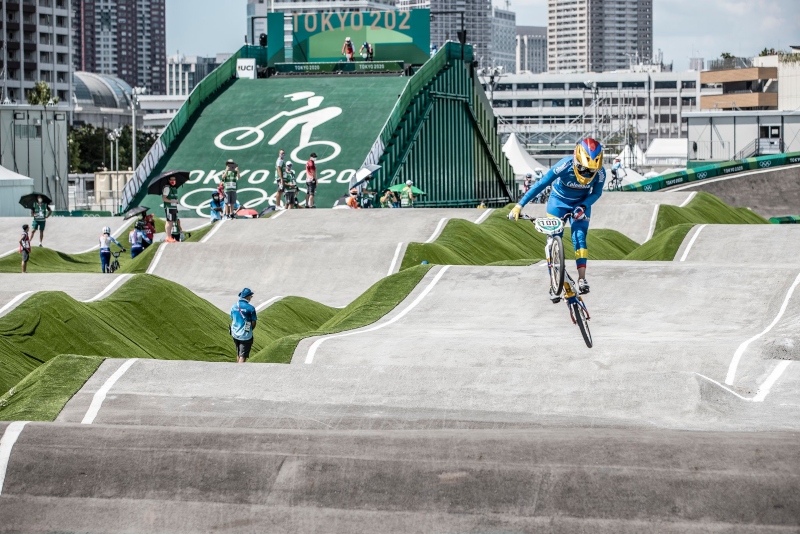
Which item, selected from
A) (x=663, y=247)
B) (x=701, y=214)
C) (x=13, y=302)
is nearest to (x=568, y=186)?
(x=13, y=302)

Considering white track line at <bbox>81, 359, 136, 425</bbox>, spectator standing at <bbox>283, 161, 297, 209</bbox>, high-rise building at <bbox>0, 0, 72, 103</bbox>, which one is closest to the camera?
white track line at <bbox>81, 359, 136, 425</bbox>

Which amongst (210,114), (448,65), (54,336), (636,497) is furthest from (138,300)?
(448,65)

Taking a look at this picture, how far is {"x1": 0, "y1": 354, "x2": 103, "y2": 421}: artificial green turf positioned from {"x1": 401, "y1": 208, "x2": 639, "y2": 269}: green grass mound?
50.5 feet

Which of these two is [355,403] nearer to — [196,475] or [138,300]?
[196,475]

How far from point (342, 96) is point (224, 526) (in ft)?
148

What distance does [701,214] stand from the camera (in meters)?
43.9

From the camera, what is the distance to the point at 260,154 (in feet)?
163

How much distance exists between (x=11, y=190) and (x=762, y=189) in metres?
42.7

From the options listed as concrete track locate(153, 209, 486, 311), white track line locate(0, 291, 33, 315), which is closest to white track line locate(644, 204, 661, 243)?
concrete track locate(153, 209, 486, 311)

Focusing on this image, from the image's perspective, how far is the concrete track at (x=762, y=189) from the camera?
226 feet

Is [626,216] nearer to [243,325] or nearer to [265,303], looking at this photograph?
[265,303]

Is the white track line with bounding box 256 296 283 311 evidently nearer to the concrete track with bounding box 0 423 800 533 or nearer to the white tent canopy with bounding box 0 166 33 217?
the concrete track with bounding box 0 423 800 533

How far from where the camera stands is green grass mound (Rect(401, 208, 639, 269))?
2970 centimetres

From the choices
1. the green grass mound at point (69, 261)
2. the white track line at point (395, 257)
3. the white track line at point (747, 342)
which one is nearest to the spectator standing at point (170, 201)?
the green grass mound at point (69, 261)
